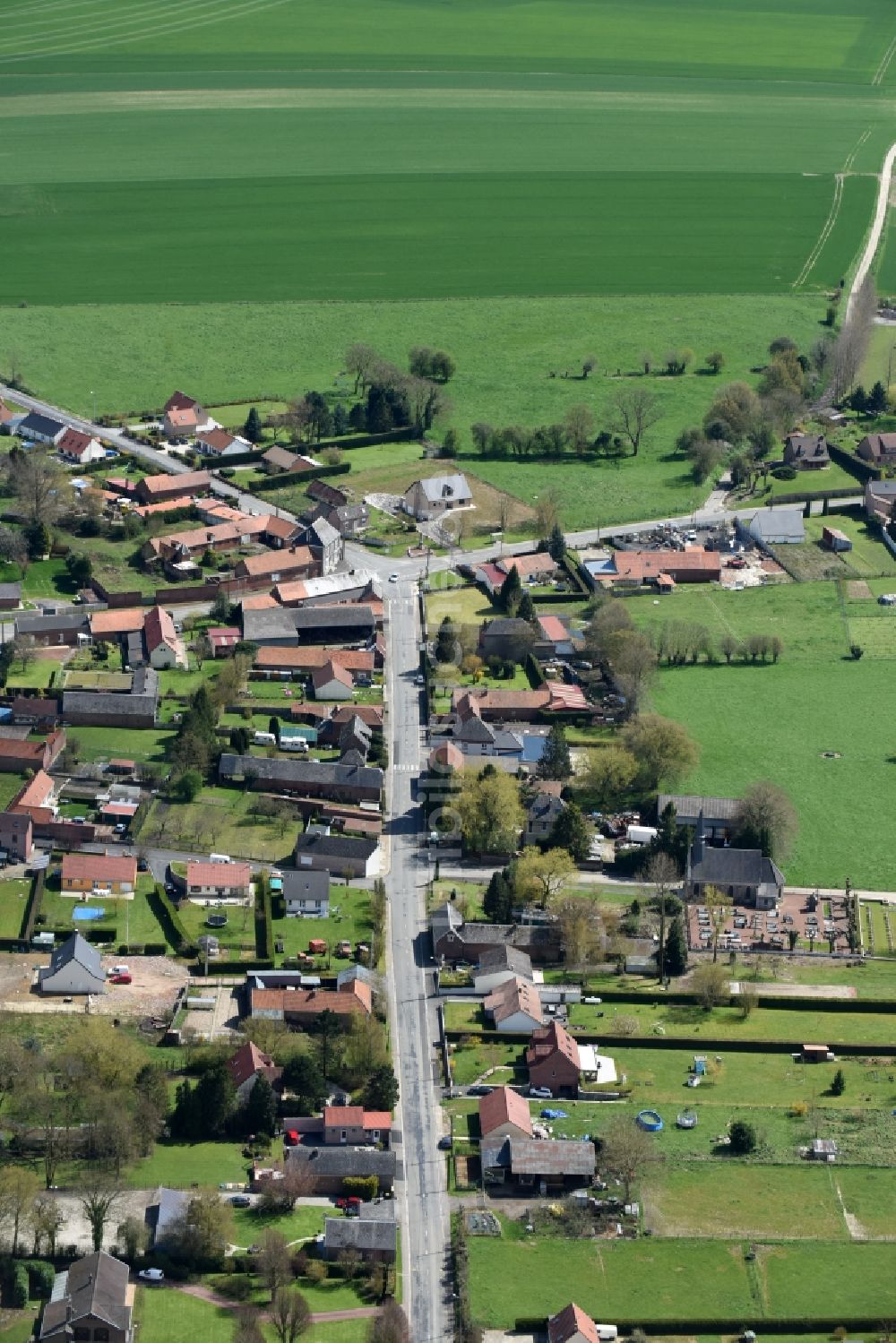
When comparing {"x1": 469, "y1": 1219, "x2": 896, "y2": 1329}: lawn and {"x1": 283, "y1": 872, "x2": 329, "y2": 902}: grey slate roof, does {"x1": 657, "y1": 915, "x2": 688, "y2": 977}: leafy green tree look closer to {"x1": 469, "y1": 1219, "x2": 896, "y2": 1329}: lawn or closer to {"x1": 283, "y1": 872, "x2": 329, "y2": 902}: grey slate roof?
{"x1": 283, "y1": 872, "x2": 329, "y2": 902}: grey slate roof

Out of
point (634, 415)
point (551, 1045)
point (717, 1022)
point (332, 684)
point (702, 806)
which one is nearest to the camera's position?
point (551, 1045)

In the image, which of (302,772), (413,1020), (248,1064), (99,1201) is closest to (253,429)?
(302,772)

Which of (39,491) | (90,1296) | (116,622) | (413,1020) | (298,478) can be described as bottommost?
(413,1020)

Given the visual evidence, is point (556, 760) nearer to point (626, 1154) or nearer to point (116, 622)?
point (116, 622)

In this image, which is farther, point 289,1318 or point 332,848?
point 332,848

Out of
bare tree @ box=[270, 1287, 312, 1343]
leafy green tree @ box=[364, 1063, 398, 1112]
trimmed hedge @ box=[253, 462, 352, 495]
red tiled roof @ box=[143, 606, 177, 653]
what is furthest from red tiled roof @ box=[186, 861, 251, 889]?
trimmed hedge @ box=[253, 462, 352, 495]
